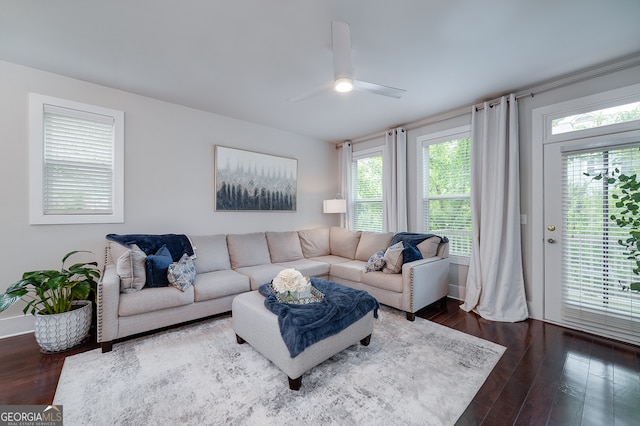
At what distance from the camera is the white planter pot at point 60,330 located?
221 cm

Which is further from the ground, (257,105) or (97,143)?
(257,105)

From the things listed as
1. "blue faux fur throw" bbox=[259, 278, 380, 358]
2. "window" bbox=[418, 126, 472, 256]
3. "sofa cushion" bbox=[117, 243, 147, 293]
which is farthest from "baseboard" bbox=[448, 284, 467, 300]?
Result: "sofa cushion" bbox=[117, 243, 147, 293]

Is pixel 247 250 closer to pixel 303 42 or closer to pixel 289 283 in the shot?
pixel 289 283

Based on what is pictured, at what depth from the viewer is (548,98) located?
2912 millimetres

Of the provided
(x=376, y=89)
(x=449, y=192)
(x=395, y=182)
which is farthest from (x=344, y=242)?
(x=376, y=89)

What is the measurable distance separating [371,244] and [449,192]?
1.40 m

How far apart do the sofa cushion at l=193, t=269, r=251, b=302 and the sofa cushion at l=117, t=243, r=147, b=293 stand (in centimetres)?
51

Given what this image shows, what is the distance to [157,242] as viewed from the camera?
3.01m

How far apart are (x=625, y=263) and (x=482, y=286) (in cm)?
127

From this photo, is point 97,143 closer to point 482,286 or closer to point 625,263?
point 482,286

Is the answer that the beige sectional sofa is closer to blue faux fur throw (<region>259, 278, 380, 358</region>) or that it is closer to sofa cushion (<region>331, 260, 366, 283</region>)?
sofa cushion (<region>331, 260, 366, 283</region>)

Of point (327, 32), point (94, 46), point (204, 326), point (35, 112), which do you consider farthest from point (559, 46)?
point (35, 112)

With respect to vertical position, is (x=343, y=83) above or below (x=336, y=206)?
above

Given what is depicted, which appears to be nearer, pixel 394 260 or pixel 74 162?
pixel 74 162
